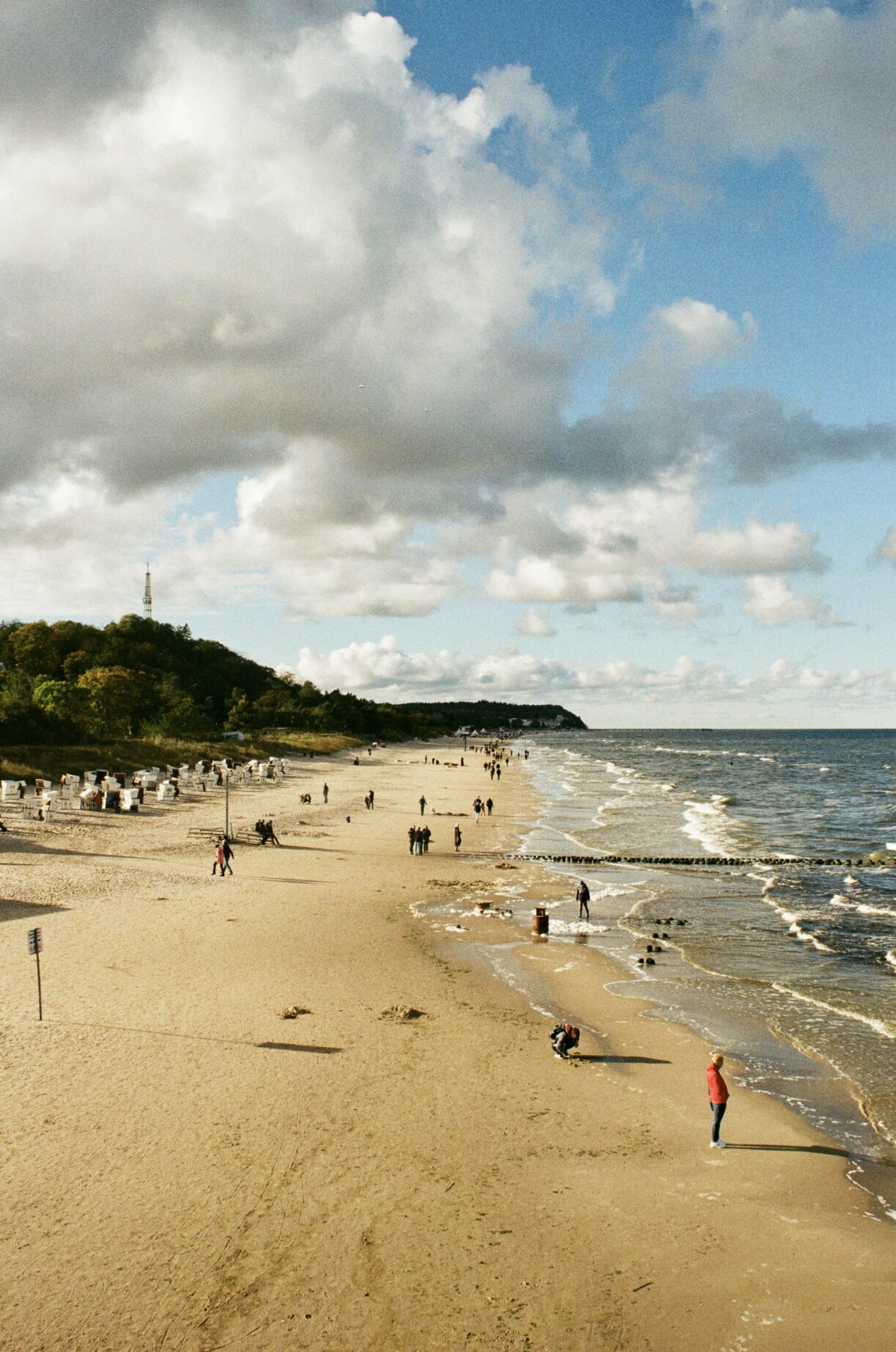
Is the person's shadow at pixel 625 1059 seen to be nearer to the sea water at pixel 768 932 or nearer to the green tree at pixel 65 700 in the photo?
the sea water at pixel 768 932

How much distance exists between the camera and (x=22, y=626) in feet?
348

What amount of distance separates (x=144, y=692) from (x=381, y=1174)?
8684cm

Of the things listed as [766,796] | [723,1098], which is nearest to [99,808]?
[723,1098]

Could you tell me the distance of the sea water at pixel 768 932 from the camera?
1540 cm

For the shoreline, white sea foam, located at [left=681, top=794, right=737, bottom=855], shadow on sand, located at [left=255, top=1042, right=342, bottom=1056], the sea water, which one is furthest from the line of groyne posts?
shadow on sand, located at [left=255, top=1042, right=342, bottom=1056]

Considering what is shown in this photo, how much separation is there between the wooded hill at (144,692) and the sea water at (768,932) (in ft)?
126

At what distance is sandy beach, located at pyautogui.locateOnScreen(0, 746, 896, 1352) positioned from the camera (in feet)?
28.0

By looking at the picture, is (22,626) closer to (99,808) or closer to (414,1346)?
(99,808)

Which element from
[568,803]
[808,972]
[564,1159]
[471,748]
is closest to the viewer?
[564,1159]

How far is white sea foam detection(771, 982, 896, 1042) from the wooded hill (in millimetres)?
53915

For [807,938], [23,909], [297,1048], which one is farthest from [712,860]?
[23,909]

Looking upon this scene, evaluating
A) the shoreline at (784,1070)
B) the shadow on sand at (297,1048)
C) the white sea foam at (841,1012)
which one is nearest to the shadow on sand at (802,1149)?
the shoreline at (784,1070)

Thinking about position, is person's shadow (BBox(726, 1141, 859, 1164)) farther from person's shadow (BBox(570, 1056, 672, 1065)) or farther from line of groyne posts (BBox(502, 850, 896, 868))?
line of groyne posts (BBox(502, 850, 896, 868))

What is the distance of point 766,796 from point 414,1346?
70870mm
